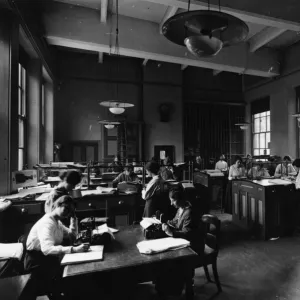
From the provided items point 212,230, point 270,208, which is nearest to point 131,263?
point 212,230

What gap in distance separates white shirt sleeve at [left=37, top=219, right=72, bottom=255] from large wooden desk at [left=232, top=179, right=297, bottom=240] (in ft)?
12.3

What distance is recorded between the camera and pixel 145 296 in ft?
9.02

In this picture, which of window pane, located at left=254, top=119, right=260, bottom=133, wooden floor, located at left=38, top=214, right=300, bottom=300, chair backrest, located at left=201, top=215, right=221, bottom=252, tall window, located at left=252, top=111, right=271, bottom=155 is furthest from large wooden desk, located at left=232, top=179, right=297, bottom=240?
window pane, located at left=254, top=119, right=260, bottom=133

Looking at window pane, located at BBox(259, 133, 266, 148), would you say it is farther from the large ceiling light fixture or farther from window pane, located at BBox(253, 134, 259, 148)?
the large ceiling light fixture

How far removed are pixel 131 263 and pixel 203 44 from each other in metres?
2.12

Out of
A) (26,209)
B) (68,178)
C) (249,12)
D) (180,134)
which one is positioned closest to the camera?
(68,178)

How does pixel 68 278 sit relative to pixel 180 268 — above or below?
above

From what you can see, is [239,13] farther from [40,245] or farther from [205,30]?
[40,245]

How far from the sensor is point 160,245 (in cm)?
206

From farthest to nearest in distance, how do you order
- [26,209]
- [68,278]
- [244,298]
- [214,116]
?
1. [214,116]
2. [26,209]
3. [244,298]
4. [68,278]

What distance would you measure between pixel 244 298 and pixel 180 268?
1248mm

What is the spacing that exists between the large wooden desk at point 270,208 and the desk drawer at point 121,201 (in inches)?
95.4

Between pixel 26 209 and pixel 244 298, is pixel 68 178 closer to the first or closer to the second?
pixel 26 209

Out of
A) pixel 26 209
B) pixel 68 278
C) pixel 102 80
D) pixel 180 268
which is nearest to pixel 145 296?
pixel 180 268
